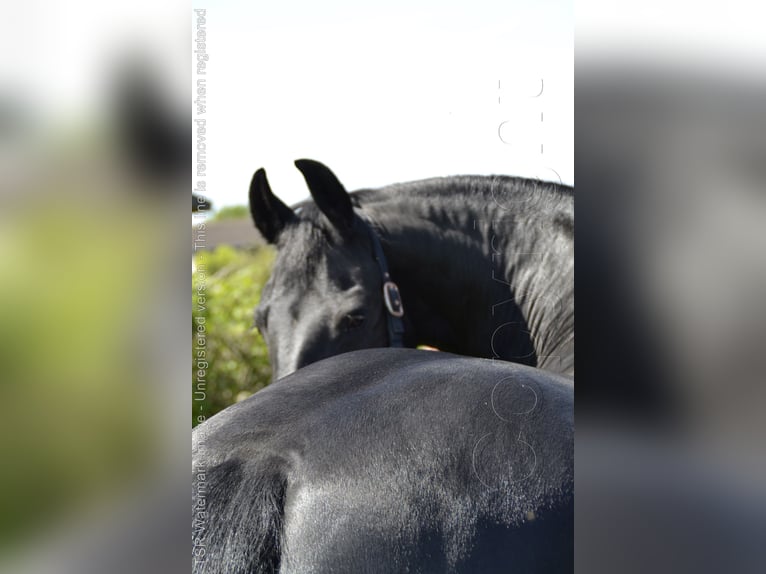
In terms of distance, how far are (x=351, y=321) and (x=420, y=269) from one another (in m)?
0.29

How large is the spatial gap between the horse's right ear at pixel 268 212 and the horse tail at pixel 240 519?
98 centimetres

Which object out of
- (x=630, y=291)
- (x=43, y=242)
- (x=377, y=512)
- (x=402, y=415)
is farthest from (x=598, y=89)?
(x=43, y=242)

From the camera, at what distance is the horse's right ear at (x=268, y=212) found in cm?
181

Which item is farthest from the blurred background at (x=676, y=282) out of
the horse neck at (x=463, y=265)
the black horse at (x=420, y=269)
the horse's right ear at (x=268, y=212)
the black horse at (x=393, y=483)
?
the horse's right ear at (x=268, y=212)

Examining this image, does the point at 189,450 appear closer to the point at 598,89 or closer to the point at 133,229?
the point at 133,229

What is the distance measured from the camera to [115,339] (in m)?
0.86

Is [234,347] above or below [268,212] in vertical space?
below

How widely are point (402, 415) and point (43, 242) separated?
54cm

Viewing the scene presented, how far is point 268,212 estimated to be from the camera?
1.85m

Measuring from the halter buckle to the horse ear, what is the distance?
187 mm

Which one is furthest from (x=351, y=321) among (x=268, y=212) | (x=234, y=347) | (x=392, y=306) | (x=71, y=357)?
(x=234, y=347)

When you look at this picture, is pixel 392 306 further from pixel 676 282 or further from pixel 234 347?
pixel 234 347

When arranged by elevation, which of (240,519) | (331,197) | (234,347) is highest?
(331,197)

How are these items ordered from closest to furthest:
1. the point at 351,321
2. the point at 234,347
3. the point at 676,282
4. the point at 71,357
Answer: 1. the point at 71,357
2. the point at 676,282
3. the point at 351,321
4. the point at 234,347
